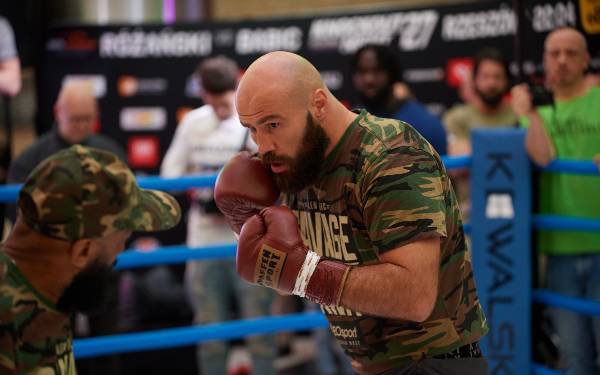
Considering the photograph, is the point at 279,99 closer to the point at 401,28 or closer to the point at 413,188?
the point at 413,188

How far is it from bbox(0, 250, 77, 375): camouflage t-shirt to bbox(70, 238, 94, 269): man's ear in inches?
4.1

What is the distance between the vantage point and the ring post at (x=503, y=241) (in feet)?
11.9

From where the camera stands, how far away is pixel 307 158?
83.6 inches

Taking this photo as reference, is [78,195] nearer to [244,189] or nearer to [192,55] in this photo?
[244,189]

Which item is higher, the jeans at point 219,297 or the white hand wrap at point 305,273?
the white hand wrap at point 305,273

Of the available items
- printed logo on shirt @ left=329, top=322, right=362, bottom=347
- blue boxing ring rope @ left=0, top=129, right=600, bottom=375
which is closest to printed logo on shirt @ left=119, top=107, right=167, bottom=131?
blue boxing ring rope @ left=0, top=129, right=600, bottom=375

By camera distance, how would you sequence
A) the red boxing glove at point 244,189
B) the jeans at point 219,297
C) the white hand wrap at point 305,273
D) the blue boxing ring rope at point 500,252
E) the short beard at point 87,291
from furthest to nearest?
the jeans at point 219,297, the blue boxing ring rope at point 500,252, the red boxing glove at point 244,189, the white hand wrap at point 305,273, the short beard at point 87,291

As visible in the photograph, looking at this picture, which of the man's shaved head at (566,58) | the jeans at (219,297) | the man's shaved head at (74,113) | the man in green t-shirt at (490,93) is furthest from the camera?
the man in green t-shirt at (490,93)

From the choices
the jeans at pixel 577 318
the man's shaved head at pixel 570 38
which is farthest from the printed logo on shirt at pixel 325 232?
the man's shaved head at pixel 570 38

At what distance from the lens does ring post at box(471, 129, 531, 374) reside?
3627 mm

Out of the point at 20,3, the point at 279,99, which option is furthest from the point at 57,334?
the point at 20,3

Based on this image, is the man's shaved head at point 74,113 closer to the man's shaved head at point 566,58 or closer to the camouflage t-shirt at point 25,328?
the man's shaved head at point 566,58

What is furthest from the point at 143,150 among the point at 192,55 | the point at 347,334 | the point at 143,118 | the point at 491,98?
the point at 347,334

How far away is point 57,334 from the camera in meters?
1.90
